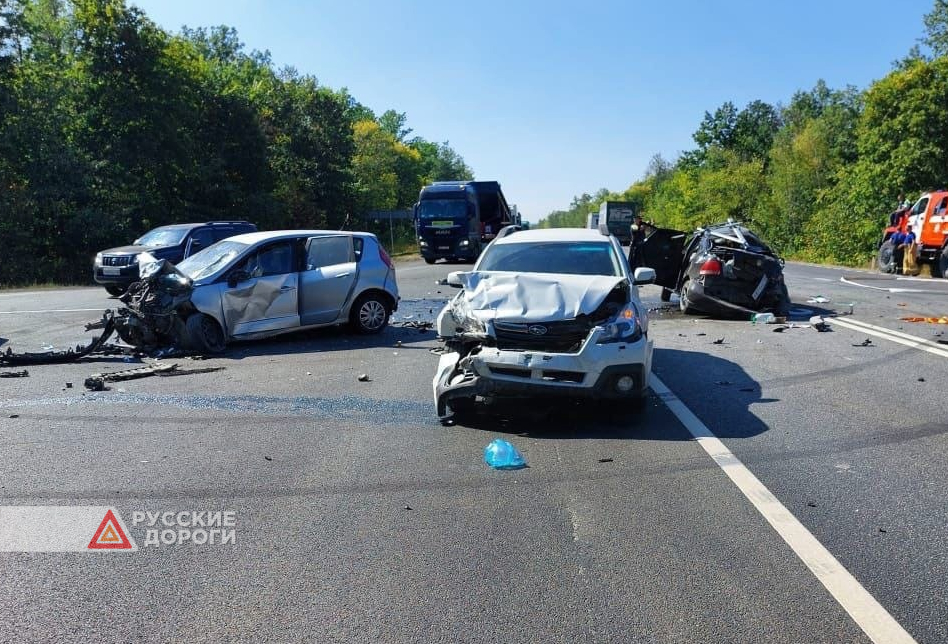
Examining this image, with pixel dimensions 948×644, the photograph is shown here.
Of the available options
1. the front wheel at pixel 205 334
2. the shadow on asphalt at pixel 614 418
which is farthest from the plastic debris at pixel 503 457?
the front wheel at pixel 205 334

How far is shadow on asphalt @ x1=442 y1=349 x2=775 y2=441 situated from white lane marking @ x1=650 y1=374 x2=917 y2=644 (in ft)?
1.49

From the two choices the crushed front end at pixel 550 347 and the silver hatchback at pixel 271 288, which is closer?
the crushed front end at pixel 550 347

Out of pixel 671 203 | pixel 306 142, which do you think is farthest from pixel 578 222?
pixel 306 142

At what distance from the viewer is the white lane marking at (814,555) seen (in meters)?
3.21

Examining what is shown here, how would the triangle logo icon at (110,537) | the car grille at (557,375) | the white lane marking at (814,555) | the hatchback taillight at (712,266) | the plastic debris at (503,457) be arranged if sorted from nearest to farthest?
the white lane marking at (814,555), the triangle logo icon at (110,537), the plastic debris at (503,457), the car grille at (557,375), the hatchback taillight at (712,266)

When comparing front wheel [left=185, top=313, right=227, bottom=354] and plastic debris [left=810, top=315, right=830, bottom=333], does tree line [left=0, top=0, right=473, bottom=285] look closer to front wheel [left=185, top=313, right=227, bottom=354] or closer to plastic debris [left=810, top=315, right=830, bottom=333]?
front wheel [left=185, top=313, right=227, bottom=354]

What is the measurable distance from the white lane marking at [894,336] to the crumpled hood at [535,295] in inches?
225

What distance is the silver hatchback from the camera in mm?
10555

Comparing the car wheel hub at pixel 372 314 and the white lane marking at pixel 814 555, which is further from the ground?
the white lane marking at pixel 814 555

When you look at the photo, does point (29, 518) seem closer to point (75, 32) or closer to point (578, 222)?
point (75, 32)

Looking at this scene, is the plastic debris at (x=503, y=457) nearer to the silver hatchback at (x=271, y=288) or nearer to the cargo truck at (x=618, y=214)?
the silver hatchback at (x=271, y=288)

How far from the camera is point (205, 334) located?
35.0ft

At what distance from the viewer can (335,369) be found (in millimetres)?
9625

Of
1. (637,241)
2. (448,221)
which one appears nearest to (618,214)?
(448,221)
